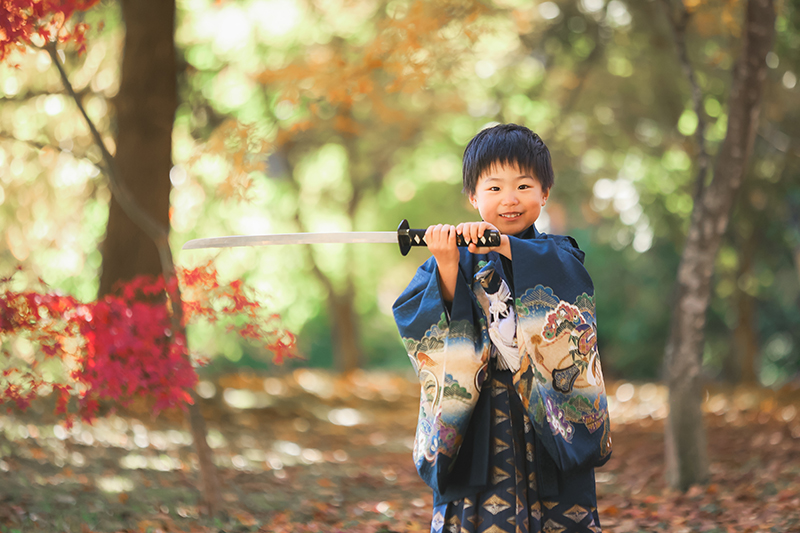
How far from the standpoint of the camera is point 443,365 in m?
2.24

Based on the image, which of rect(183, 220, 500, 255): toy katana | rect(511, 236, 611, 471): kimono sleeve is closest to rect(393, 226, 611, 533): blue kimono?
rect(511, 236, 611, 471): kimono sleeve

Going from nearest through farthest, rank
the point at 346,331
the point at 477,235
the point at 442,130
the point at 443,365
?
the point at 477,235
the point at 443,365
the point at 442,130
the point at 346,331

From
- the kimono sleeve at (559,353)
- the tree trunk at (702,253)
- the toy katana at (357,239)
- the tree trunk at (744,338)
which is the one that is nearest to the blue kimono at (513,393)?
the kimono sleeve at (559,353)

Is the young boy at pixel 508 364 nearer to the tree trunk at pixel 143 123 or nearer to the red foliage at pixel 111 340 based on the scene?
the red foliage at pixel 111 340

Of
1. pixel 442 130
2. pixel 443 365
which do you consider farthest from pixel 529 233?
pixel 442 130

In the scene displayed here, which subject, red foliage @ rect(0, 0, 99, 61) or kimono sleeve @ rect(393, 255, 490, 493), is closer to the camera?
kimono sleeve @ rect(393, 255, 490, 493)

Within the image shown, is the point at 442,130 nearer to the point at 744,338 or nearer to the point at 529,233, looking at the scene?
the point at 744,338

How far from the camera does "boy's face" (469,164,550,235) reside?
2.27 metres

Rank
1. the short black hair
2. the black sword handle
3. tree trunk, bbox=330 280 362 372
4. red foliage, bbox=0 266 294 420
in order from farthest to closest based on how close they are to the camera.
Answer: tree trunk, bbox=330 280 362 372, red foliage, bbox=0 266 294 420, the short black hair, the black sword handle

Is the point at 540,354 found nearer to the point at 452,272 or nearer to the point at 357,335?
the point at 452,272

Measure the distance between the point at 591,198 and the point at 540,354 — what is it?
8397 mm

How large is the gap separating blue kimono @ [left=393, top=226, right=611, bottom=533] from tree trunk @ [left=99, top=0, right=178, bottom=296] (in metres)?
5.30

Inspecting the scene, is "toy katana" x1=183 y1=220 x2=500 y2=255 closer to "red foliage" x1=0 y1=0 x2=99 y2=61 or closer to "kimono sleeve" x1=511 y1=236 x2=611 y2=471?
"kimono sleeve" x1=511 y1=236 x2=611 y2=471

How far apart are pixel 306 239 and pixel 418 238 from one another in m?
0.45
